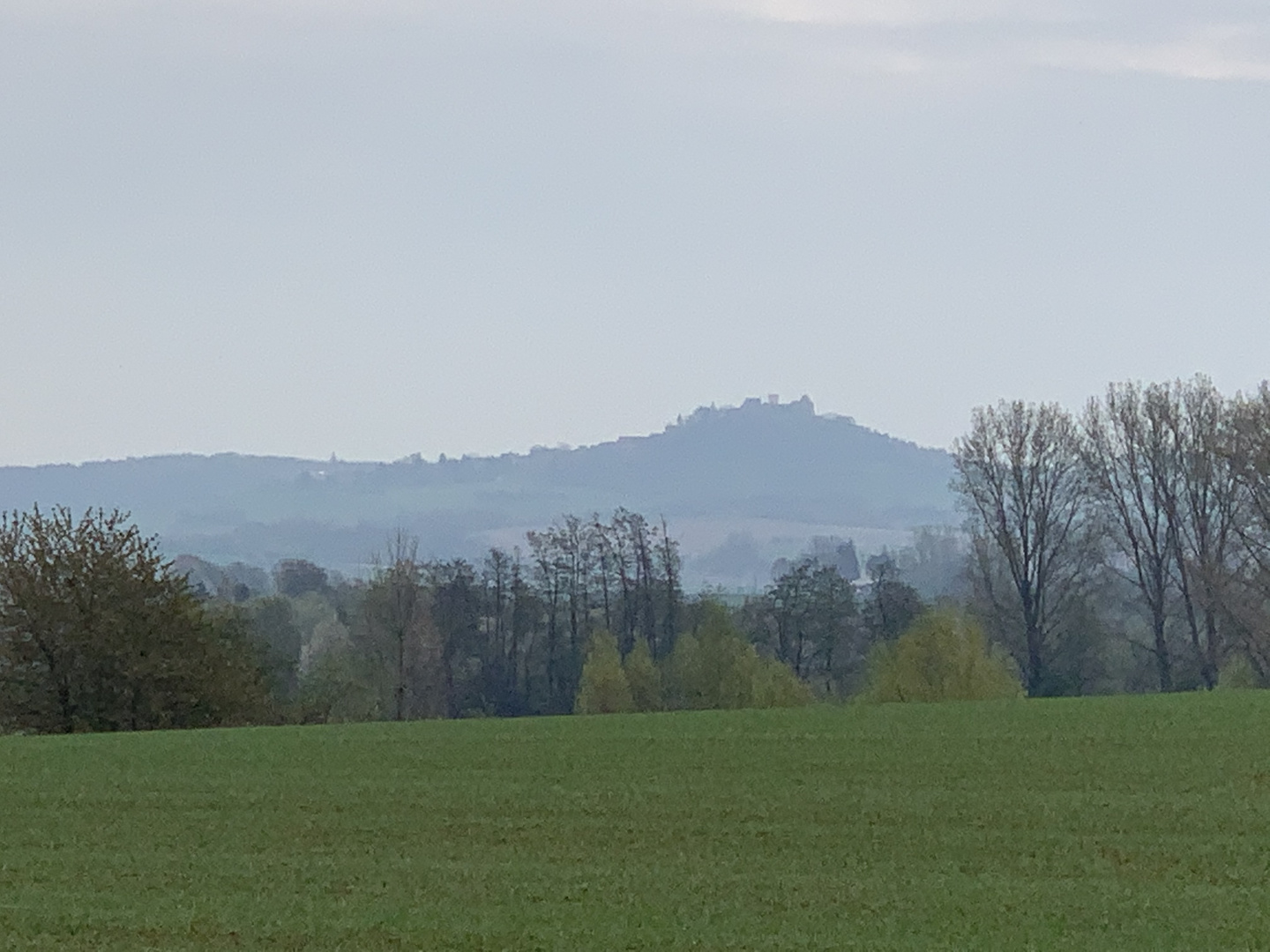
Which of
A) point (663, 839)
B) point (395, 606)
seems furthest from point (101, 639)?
point (395, 606)

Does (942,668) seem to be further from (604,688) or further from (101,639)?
(101,639)

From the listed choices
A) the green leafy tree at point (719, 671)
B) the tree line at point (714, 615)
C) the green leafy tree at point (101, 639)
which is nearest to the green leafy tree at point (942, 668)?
the tree line at point (714, 615)

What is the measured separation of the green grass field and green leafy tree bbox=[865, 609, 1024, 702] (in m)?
20.4

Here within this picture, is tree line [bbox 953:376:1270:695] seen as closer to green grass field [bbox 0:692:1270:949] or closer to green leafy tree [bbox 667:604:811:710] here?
green leafy tree [bbox 667:604:811:710]

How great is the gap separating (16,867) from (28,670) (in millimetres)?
20054

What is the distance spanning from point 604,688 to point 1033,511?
15.5 meters

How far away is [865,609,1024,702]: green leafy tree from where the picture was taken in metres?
41.1

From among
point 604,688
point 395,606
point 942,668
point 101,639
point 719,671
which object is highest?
point 395,606

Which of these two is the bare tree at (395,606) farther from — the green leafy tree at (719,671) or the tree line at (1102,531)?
the tree line at (1102,531)

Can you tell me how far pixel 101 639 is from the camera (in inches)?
1203

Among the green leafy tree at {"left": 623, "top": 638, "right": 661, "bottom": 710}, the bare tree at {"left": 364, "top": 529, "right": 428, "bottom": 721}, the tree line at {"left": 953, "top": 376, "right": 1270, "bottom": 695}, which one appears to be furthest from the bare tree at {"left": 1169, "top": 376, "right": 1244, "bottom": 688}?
the bare tree at {"left": 364, "top": 529, "right": 428, "bottom": 721}

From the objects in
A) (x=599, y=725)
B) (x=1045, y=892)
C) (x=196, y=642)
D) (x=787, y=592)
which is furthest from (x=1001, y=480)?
(x=1045, y=892)

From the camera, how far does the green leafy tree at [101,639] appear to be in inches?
1200

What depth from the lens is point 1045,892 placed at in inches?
400
